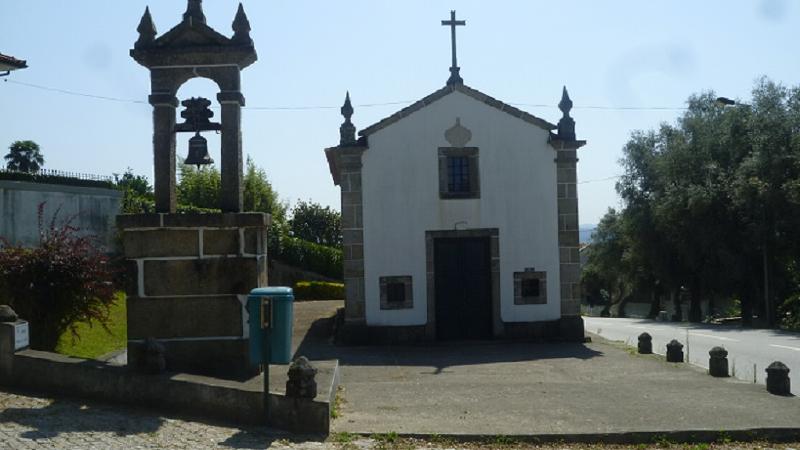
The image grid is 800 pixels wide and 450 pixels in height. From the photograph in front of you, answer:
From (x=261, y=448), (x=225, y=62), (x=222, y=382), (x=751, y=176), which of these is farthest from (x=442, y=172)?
(x=751, y=176)

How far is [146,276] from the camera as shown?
30.0 feet

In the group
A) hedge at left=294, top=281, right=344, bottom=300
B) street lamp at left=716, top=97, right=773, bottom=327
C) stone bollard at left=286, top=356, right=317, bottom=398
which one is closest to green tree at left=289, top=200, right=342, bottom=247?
hedge at left=294, top=281, right=344, bottom=300

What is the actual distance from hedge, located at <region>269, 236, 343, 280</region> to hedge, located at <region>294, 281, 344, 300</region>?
8.24 feet

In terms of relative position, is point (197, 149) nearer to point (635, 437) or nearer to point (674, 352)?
point (635, 437)

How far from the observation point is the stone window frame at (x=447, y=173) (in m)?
18.3

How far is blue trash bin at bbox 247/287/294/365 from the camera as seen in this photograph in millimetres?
7898

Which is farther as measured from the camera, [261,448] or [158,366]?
[158,366]

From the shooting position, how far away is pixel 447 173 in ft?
60.3

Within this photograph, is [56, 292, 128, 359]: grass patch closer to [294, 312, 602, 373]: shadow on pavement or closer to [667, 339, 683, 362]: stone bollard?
[294, 312, 602, 373]: shadow on pavement

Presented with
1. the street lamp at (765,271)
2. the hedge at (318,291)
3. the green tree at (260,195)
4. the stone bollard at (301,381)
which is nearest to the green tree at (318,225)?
the green tree at (260,195)

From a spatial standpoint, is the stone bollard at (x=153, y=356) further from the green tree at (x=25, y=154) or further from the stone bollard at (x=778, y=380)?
the green tree at (x=25, y=154)

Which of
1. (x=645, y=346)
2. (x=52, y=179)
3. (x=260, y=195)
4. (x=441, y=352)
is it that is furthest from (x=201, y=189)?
(x=645, y=346)

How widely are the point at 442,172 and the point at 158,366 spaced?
1081cm

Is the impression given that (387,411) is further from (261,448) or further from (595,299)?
(595,299)
